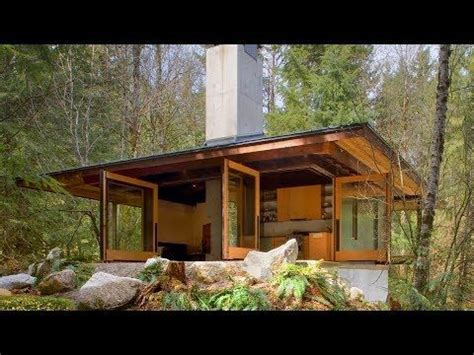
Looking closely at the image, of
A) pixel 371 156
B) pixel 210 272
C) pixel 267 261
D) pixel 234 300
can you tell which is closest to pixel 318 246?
pixel 371 156

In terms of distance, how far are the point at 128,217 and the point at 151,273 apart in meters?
3.80

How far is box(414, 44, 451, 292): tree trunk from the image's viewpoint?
21.4ft

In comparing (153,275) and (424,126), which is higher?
(424,126)

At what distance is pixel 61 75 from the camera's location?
45.7 feet

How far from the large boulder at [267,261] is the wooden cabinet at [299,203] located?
12.4 feet

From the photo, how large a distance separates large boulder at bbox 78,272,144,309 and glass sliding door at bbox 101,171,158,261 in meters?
3.66

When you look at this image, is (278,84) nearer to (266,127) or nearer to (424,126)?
(266,127)

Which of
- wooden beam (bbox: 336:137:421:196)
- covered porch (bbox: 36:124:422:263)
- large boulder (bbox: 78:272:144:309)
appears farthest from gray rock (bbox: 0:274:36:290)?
wooden beam (bbox: 336:137:421:196)

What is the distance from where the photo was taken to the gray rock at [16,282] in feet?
22.1

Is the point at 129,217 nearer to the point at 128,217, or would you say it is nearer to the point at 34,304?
the point at 128,217

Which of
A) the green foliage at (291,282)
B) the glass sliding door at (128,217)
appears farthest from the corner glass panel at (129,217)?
the green foliage at (291,282)
